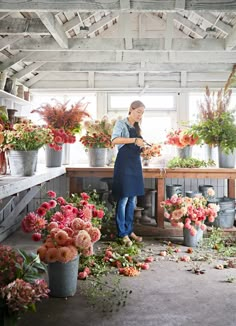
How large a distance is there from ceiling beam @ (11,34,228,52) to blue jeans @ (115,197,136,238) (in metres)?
1.94

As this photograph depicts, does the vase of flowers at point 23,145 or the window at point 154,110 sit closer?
the vase of flowers at point 23,145

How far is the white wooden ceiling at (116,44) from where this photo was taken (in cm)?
302

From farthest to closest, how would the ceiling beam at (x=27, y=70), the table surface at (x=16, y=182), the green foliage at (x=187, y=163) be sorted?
1. the ceiling beam at (x=27, y=70)
2. the green foliage at (x=187, y=163)
3. the table surface at (x=16, y=182)

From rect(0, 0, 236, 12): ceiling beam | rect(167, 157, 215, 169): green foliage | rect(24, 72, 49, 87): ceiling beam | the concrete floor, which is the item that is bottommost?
the concrete floor

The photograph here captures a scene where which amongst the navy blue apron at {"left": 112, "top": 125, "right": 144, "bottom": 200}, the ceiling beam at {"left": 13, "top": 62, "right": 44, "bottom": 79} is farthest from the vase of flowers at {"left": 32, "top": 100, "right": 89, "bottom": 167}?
the ceiling beam at {"left": 13, "top": 62, "right": 44, "bottom": 79}

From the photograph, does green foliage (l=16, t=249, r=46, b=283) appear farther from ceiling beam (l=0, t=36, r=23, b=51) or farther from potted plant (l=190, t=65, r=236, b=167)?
ceiling beam (l=0, t=36, r=23, b=51)

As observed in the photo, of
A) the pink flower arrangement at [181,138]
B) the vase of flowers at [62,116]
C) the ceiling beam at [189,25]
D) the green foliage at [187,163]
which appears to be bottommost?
the green foliage at [187,163]

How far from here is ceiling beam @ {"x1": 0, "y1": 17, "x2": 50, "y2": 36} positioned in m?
4.22

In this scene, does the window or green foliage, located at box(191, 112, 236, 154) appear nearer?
green foliage, located at box(191, 112, 236, 154)

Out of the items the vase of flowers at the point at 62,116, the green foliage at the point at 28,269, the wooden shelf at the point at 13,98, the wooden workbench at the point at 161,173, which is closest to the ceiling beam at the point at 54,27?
the vase of flowers at the point at 62,116

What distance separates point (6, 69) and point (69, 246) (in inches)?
133

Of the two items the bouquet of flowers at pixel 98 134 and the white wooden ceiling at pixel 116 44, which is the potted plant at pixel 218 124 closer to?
the white wooden ceiling at pixel 116 44

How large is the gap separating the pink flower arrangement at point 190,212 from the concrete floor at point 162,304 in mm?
727

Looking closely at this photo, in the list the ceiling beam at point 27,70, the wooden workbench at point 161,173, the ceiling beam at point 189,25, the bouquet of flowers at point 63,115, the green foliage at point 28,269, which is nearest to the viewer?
the green foliage at point 28,269
